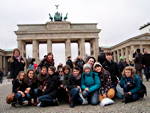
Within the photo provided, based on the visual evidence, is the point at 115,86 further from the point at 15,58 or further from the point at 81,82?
the point at 15,58

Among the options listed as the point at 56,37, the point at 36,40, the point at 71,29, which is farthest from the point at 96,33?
the point at 36,40

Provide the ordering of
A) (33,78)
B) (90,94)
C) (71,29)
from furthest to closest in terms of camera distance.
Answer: (71,29), (33,78), (90,94)

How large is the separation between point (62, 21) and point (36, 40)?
661 centimetres

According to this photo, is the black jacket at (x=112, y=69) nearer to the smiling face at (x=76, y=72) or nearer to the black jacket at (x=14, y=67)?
A: the smiling face at (x=76, y=72)

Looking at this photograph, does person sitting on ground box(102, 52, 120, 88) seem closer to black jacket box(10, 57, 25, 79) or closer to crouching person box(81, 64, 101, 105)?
crouching person box(81, 64, 101, 105)

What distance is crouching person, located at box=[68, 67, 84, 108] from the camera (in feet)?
22.2

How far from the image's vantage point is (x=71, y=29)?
148 ft

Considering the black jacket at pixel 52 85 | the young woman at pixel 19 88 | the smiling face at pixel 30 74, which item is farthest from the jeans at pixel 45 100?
the smiling face at pixel 30 74

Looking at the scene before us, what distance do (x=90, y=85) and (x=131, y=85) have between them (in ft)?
4.07

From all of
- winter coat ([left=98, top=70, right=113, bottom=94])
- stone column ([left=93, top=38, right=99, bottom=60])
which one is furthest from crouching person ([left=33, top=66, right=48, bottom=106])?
stone column ([left=93, top=38, right=99, bottom=60])

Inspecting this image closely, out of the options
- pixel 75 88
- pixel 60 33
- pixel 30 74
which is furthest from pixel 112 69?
pixel 60 33

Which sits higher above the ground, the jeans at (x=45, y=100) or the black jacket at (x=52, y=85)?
the black jacket at (x=52, y=85)

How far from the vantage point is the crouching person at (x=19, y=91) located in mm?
7000

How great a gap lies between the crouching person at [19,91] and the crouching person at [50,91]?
61 centimetres
